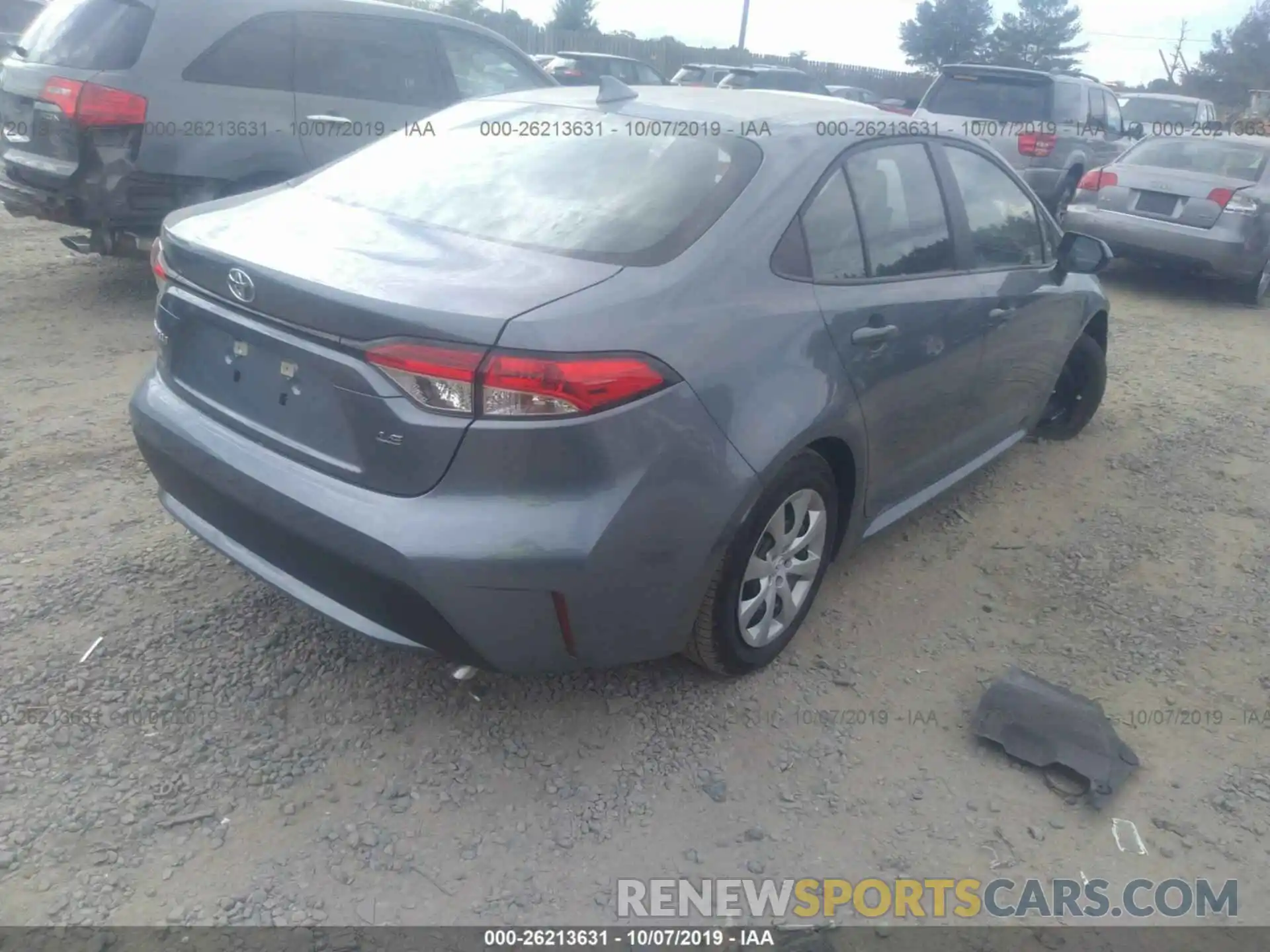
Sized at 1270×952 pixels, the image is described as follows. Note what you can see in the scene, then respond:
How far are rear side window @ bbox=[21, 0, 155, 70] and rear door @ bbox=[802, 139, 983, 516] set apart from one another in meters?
4.34

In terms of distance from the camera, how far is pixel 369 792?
8.44ft

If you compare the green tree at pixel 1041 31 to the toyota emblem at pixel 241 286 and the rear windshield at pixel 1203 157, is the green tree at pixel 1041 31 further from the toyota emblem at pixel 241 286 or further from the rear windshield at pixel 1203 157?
the toyota emblem at pixel 241 286

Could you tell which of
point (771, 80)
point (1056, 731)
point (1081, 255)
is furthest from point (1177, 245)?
point (771, 80)

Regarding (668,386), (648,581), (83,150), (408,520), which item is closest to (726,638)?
(648,581)

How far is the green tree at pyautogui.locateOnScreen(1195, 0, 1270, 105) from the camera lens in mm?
45906

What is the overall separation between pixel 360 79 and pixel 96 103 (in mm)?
1604

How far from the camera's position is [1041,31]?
52688 mm

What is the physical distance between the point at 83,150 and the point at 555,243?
13.2 feet

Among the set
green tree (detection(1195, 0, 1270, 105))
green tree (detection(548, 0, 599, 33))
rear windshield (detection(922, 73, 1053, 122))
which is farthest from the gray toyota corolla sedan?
green tree (detection(1195, 0, 1270, 105))

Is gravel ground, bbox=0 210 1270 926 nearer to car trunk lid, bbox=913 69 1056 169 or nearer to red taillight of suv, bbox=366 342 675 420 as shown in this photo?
red taillight of suv, bbox=366 342 675 420

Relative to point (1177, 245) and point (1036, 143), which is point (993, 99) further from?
point (1177, 245)

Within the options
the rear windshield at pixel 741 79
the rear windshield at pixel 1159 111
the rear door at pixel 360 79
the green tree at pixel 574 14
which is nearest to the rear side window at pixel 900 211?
the rear door at pixel 360 79

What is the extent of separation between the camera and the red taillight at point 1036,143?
1077 centimetres

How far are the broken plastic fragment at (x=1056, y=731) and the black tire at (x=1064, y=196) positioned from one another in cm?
886
